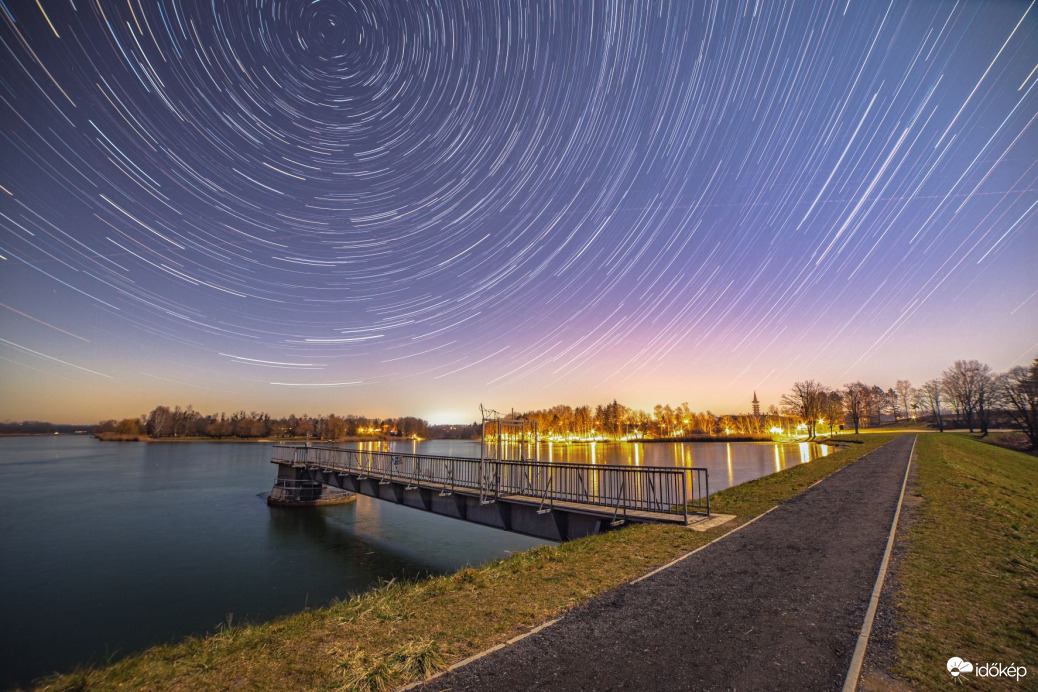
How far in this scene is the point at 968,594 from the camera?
760cm

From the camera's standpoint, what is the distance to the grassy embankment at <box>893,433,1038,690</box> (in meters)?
5.56

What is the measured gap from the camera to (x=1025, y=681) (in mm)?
5137

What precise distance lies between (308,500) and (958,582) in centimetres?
4379

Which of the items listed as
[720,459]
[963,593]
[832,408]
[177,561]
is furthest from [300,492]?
[832,408]

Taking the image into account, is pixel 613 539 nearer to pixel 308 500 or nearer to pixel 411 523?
pixel 411 523

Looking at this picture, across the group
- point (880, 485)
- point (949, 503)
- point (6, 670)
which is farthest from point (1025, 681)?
point (6, 670)

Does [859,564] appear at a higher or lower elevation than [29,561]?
higher

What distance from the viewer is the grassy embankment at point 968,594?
5562mm

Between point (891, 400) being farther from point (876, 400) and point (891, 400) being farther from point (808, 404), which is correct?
point (808, 404)

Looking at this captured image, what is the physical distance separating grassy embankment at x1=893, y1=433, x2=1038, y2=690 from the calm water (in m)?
15.8

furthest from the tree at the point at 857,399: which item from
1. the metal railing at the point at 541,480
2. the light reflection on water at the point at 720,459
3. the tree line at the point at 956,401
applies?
the metal railing at the point at 541,480

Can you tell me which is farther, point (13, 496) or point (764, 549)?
point (13, 496)

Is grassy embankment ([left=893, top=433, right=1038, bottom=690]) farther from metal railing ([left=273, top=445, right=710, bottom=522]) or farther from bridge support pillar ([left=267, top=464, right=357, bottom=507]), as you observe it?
bridge support pillar ([left=267, top=464, right=357, bottom=507])

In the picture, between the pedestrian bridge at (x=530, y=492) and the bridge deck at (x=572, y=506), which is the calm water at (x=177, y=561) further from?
the bridge deck at (x=572, y=506)
